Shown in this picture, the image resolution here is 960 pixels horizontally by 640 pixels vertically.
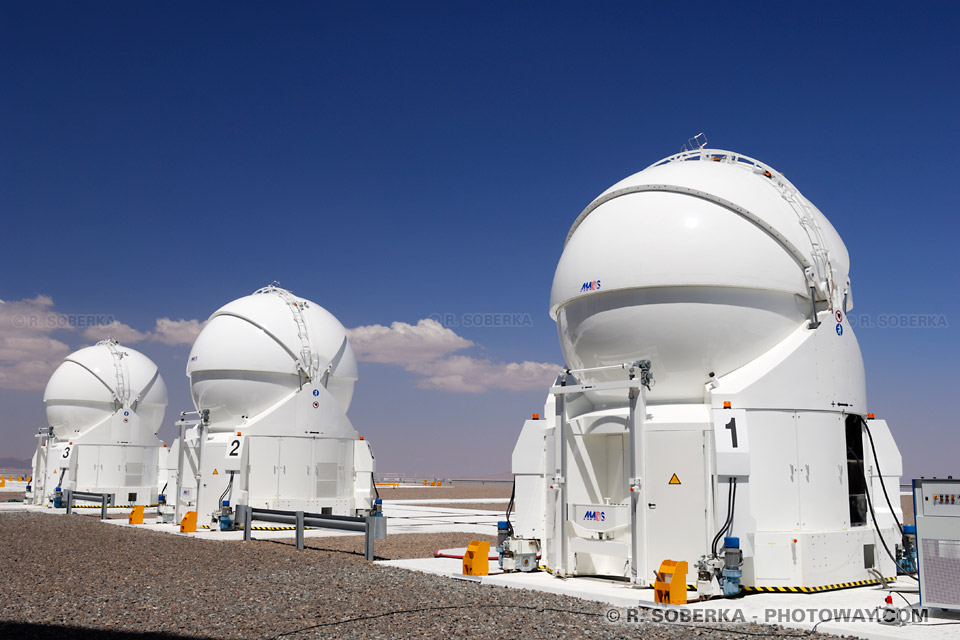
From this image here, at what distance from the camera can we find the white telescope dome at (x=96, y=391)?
29.7 meters

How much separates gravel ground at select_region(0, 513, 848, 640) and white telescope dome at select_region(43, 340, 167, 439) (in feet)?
52.8

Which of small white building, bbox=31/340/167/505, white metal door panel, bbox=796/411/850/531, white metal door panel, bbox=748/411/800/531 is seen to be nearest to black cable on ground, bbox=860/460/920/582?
white metal door panel, bbox=796/411/850/531

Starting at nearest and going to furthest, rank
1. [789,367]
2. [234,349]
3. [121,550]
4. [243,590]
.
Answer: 1. [243,590]
2. [789,367]
3. [121,550]
4. [234,349]

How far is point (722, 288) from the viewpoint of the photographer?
11.0m

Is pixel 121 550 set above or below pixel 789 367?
below

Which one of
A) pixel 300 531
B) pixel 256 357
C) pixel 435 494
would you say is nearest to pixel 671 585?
pixel 300 531

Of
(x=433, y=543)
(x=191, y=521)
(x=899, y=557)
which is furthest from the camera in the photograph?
(x=191, y=521)

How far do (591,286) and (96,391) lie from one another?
78.7 feet

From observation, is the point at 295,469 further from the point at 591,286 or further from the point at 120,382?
the point at 120,382

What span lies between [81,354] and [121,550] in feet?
61.1

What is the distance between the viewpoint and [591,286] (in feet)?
38.1

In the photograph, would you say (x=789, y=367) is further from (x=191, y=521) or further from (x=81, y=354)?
(x=81, y=354)

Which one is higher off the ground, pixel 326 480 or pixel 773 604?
pixel 326 480

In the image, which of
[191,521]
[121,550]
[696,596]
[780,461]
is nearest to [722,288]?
[780,461]
